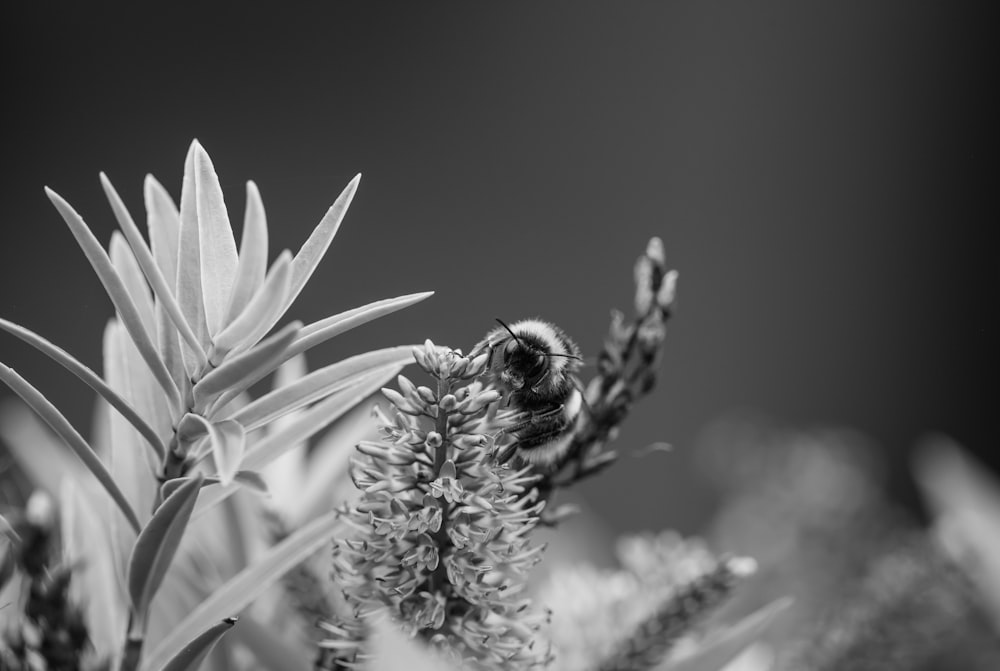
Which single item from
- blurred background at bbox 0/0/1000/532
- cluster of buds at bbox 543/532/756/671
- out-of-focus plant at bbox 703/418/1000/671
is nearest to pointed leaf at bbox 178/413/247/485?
cluster of buds at bbox 543/532/756/671

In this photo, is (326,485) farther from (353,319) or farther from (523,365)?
(353,319)

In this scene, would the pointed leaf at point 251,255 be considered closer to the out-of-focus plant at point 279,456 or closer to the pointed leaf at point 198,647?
the out-of-focus plant at point 279,456

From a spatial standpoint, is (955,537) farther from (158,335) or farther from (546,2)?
(546,2)

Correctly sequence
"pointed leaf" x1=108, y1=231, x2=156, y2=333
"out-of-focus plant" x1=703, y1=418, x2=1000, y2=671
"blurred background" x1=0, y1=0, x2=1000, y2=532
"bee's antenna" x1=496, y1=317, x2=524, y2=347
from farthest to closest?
"blurred background" x1=0, y1=0, x2=1000, y2=532, "out-of-focus plant" x1=703, y1=418, x2=1000, y2=671, "bee's antenna" x1=496, y1=317, x2=524, y2=347, "pointed leaf" x1=108, y1=231, x2=156, y2=333

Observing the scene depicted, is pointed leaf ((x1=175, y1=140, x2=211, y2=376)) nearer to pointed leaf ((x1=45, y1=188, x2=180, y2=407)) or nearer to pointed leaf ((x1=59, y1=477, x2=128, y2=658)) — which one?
pointed leaf ((x1=45, y1=188, x2=180, y2=407))

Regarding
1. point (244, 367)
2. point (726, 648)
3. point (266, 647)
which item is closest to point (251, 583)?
point (266, 647)

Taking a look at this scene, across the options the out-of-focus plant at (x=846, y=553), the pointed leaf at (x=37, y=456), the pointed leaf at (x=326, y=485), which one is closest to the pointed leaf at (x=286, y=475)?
the pointed leaf at (x=326, y=485)
